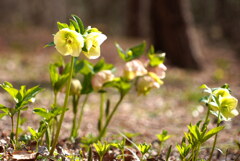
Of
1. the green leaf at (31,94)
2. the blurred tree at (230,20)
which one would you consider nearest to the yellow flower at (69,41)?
the green leaf at (31,94)

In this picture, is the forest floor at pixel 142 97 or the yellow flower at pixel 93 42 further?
the forest floor at pixel 142 97

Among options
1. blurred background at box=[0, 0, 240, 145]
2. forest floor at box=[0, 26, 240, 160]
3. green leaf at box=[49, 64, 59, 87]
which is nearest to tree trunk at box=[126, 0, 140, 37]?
blurred background at box=[0, 0, 240, 145]

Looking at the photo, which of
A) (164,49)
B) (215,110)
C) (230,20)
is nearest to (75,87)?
(215,110)

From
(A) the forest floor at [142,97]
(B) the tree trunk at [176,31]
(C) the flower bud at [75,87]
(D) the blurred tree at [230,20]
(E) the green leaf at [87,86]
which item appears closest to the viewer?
(C) the flower bud at [75,87]

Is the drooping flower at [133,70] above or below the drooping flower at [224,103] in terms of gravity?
above

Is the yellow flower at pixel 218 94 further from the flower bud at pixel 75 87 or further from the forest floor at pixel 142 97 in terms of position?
the forest floor at pixel 142 97

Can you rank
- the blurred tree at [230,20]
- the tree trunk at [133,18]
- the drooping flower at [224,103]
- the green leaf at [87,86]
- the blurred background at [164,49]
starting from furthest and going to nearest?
1. the blurred tree at [230,20]
2. the tree trunk at [133,18]
3. the blurred background at [164,49]
4. the green leaf at [87,86]
5. the drooping flower at [224,103]

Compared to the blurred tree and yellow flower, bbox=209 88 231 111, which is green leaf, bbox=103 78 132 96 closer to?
yellow flower, bbox=209 88 231 111
